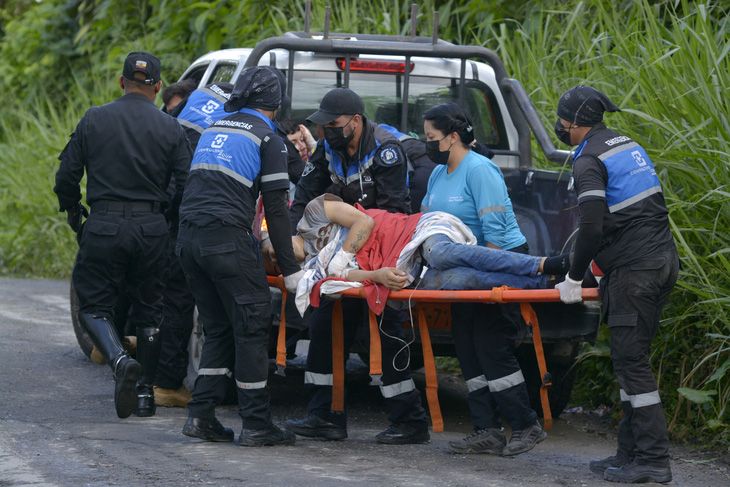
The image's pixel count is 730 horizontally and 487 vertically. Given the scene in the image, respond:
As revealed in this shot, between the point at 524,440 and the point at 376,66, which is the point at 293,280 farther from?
the point at 376,66

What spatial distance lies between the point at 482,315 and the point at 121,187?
2036 millimetres

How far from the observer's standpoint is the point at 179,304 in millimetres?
6145

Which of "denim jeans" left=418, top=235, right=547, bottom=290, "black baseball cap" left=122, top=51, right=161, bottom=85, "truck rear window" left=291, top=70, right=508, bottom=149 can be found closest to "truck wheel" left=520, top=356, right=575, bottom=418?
"denim jeans" left=418, top=235, right=547, bottom=290

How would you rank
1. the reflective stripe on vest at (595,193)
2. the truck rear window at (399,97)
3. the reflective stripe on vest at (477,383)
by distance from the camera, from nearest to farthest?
1. the reflective stripe on vest at (595,193)
2. the reflective stripe on vest at (477,383)
3. the truck rear window at (399,97)

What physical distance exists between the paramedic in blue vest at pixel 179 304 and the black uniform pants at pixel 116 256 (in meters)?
0.38

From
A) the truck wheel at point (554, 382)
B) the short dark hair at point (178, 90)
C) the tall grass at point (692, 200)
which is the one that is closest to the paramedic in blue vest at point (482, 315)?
the truck wheel at point (554, 382)

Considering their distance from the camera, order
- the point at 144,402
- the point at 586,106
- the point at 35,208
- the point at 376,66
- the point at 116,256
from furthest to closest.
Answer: the point at 35,208 < the point at 376,66 < the point at 144,402 < the point at 116,256 < the point at 586,106

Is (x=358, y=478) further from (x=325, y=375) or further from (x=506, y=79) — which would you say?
(x=506, y=79)

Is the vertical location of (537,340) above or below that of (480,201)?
below

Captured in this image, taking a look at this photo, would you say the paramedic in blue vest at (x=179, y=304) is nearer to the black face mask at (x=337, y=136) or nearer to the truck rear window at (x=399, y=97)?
the truck rear window at (x=399, y=97)

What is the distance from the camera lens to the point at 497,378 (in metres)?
5.09

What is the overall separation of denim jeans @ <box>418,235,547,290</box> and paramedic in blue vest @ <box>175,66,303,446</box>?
2.29 ft

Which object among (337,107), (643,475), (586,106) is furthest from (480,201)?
(643,475)

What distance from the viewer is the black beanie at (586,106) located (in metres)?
4.80
